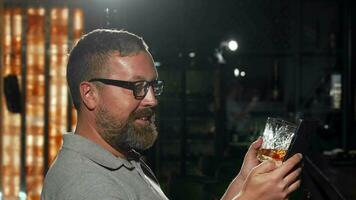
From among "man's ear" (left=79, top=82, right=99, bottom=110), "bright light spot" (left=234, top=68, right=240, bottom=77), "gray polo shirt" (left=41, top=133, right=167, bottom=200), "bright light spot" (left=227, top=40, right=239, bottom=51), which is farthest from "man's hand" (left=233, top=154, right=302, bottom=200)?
"bright light spot" (left=234, top=68, right=240, bottom=77)

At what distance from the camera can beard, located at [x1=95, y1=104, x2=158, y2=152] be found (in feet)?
5.87

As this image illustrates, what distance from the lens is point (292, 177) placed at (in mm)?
1578

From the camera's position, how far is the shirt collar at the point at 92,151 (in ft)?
5.46

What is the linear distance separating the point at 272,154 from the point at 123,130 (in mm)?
525

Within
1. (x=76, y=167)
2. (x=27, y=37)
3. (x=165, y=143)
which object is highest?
(x=27, y=37)


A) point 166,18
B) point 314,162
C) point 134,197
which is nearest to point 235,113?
point 166,18

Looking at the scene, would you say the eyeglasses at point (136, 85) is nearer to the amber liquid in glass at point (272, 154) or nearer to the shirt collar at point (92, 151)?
the shirt collar at point (92, 151)

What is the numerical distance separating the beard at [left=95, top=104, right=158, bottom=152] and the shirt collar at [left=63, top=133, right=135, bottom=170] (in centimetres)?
7

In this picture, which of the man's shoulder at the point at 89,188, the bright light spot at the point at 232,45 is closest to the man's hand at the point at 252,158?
the man's shoulder at the point at 89,188

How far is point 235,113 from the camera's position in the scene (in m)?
10.5

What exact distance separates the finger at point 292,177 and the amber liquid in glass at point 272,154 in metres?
0.06

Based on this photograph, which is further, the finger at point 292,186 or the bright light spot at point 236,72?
the bright light spot at point 236,72

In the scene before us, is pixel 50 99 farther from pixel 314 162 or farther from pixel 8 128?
pixel 314 162

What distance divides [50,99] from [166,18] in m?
2.49
